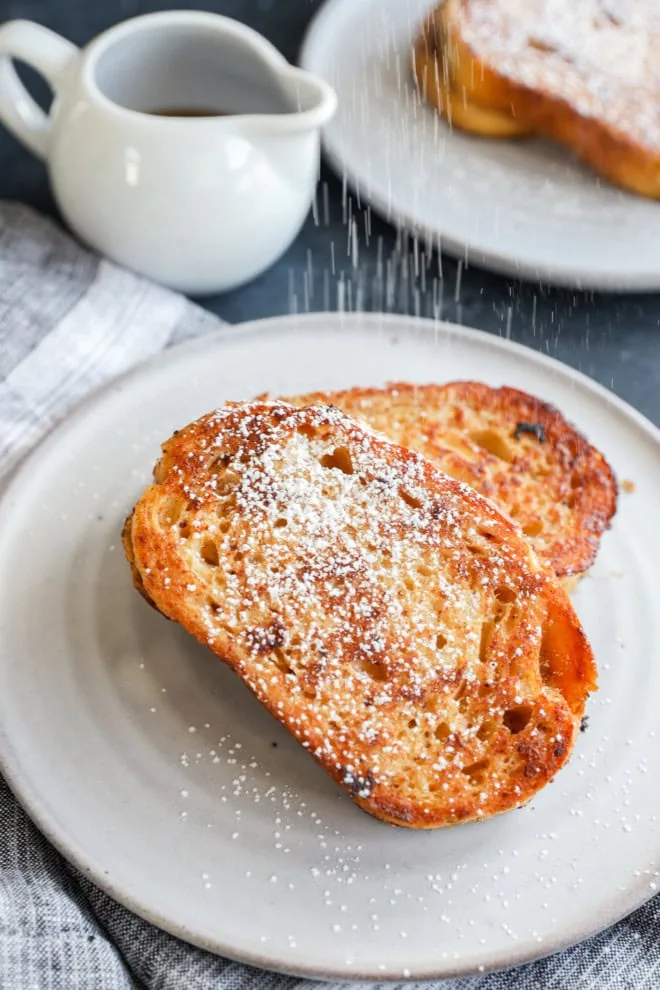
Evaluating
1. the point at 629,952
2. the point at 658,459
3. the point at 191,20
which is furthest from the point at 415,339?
the point at 629,952

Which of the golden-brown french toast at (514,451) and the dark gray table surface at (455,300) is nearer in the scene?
the golden-brown french toast at (514,451)

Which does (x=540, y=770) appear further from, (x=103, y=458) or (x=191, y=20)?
(x=191, y=20)

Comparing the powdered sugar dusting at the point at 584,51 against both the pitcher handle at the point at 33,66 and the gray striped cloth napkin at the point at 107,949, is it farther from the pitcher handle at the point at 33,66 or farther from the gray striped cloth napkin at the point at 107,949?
the gray striped cloth napkin at the point at 107,949

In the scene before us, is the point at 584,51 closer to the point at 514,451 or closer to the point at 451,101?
the point at 451,101

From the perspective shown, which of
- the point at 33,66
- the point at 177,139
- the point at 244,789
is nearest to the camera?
the point at 244,789

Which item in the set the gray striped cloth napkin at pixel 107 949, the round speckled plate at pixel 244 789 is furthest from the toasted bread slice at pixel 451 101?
the gray striped cloth napkin at pixel 107 949

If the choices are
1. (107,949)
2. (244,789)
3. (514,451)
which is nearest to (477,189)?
(514,451)
